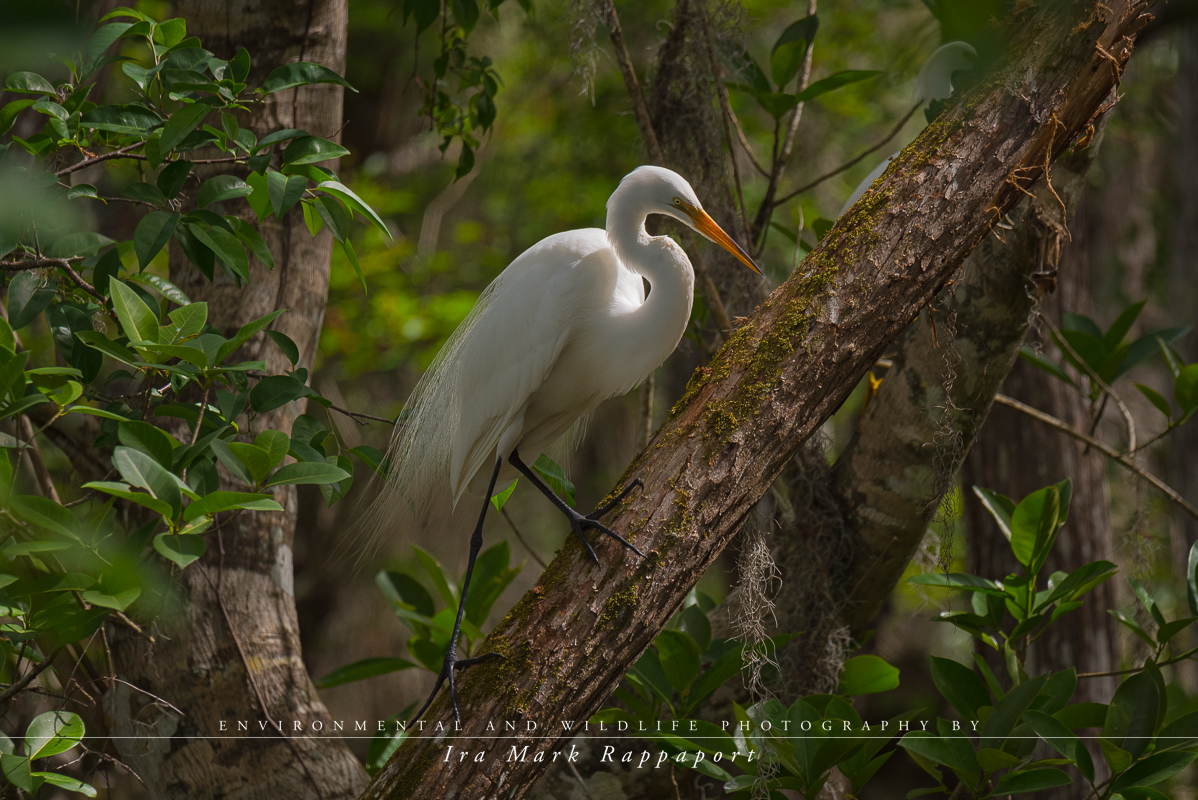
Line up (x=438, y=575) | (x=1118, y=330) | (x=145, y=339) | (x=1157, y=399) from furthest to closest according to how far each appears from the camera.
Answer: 1. (x=438, y=575)
2. (x=1118, y=330)
3. (x=1157, y=399)
4. (x=145, y=339)

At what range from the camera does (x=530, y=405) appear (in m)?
2.07

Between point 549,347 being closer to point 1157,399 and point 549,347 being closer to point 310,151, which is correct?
point 310,151

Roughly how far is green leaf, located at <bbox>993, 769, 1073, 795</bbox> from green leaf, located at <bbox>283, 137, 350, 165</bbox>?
1730 mm

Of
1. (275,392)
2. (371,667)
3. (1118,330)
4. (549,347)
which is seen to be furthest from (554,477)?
(1118,330)

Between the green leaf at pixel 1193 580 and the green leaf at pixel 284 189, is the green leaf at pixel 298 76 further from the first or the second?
the green leaf at pixel 1193 580

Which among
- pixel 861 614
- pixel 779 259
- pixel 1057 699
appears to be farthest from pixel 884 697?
pixel 1057 699

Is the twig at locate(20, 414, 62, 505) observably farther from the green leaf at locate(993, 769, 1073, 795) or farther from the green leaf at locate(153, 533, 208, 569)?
the green leaf at locate(993, 769, 1073, 795)

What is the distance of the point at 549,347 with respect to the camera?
1.89 meters

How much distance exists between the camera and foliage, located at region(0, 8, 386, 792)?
1188 millimetres

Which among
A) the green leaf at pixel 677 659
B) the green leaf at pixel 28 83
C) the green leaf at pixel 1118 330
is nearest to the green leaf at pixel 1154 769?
the green leaf at pixel 677 659

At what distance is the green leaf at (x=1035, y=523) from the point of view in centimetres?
175

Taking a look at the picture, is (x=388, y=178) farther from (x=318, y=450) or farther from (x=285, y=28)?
(x=318, y=450)

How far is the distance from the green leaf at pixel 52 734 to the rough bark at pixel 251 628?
387mm

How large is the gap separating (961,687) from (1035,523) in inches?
16.0
